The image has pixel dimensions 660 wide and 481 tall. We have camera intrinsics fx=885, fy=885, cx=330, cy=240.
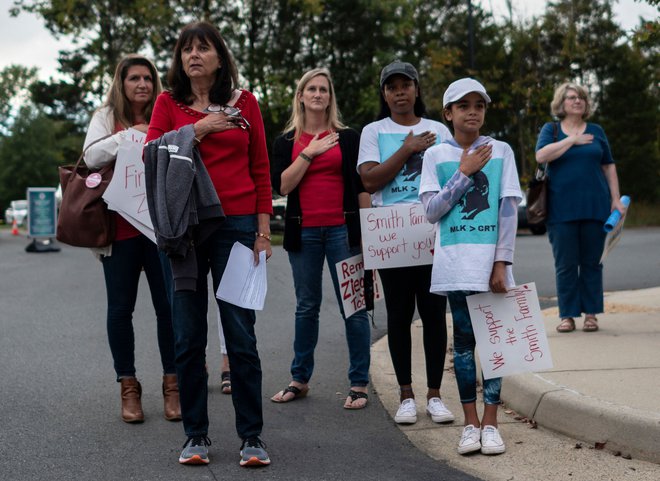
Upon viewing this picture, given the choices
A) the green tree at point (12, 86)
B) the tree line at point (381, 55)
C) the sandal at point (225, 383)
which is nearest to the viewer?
the sandal at point (225, 383)

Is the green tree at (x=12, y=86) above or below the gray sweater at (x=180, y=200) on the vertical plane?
above

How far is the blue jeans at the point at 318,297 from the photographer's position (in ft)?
17.5

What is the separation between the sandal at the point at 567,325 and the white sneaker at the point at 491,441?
2895 mm

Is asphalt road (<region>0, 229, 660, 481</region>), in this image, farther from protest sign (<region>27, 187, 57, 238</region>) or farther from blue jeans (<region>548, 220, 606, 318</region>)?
protest sign (<region>27, 187, 57, 238</region>)

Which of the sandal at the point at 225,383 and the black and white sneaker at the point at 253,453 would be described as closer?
the black and white sneaker at the point at 253,453

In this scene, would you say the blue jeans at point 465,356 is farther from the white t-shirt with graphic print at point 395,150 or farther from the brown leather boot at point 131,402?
the brown leather boot at point 131,402

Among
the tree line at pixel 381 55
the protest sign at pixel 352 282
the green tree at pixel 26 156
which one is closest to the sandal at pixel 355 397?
the protest sign at pixel 352 282

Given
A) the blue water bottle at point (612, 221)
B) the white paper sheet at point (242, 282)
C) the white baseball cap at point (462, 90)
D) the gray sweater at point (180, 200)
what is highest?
the white baseball cap at point (462, 90)

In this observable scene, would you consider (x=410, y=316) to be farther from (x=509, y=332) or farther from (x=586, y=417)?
(x=586, y=417)

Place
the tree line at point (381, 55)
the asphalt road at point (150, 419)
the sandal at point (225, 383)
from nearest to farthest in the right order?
the asphalt road at point (150, 419) < the sandal at point (225, 383) < the tree line at point (381, 55)

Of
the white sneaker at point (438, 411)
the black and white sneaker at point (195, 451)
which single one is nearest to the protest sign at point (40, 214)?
the white sneaker at point (438, 411)

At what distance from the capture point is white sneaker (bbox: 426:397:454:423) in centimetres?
479

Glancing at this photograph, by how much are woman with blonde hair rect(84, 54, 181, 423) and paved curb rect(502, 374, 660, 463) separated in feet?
6.40

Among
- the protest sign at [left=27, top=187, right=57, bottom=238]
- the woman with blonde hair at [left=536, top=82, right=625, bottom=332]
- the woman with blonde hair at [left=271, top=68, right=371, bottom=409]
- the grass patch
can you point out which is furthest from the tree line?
the woman with blonde hair at [left=271, top=68, right=371, bottom=409]
